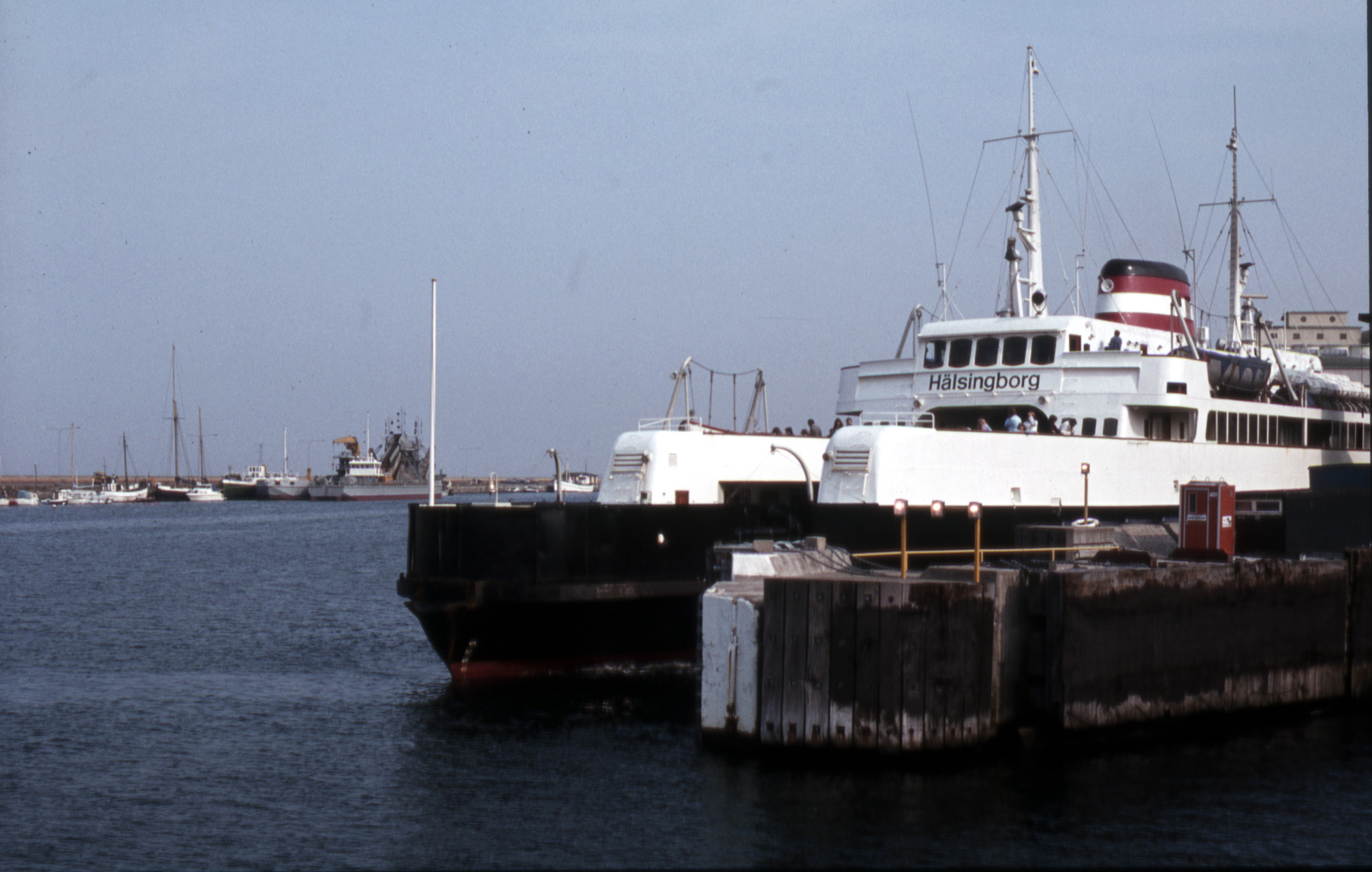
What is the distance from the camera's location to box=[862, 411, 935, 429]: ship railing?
23.9m

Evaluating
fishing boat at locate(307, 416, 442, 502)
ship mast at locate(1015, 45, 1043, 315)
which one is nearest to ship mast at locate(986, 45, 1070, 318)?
ship mast at locate(1015, 45, 1043, 315)

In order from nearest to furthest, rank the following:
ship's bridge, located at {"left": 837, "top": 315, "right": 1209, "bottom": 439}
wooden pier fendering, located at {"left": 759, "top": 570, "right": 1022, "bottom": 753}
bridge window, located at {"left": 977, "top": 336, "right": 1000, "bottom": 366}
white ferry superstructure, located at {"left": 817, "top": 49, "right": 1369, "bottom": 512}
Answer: wooden pier fendering, located at {"left": 759, "top": 570, "right": 1022, "bottom": 753}, white ferry superstructure, located at {"left": 817, "top": 49, "right": 1369, "bottom": 512}, ship's bridge, located at {"left": 837, "top": 315, "right": 1209, "bottom": 439}, bridge window, located at {"left": 977, "top": 336, "right": 1000, "bottom": 366}

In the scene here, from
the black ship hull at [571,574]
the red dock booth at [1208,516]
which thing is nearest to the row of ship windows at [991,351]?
the black ship hull at [571,574]

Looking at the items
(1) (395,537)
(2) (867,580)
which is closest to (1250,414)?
(2) (867,580)

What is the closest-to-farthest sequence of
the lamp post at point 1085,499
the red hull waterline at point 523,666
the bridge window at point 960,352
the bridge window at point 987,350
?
1. the red hull waterline at point 523,666
2. the lamp post at point 1085,499
3. the bridge window at point 987,350
4. the bridge window at point 960,352

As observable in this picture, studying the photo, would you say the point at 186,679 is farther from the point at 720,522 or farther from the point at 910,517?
the point at 910,517

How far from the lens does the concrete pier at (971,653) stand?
14.2 meters

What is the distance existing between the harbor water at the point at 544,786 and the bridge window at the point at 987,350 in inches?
385

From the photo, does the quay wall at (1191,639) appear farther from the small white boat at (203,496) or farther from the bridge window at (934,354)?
Answer: the small white boat at (203,496)

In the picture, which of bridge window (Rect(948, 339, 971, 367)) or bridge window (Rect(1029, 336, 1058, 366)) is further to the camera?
bridge window (Rect(948, 339, 971, 367))

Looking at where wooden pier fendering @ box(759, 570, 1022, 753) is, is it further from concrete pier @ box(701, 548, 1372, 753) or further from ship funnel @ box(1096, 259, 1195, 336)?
ship funnel @ box(1096, 259, 1195, 336)

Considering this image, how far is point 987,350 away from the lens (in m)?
26.8

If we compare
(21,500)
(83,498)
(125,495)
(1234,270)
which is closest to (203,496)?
(125,495)

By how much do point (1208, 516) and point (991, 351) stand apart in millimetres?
7796
